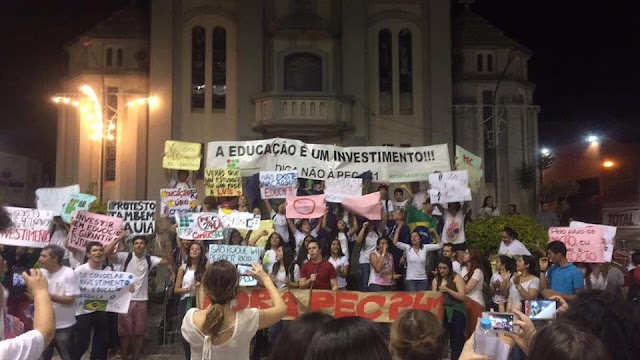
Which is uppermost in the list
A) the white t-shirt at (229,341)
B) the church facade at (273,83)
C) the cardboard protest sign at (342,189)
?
the church facade at (273,83)

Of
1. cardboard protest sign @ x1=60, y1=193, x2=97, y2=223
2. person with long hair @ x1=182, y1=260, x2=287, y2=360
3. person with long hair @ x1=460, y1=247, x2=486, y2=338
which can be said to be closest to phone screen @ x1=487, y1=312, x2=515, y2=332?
person with long hair @ x1=182, y1=260, x2=287, y2=360

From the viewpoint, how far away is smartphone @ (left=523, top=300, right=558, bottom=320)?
4.87 metres

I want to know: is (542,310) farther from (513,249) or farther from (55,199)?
(55,199)

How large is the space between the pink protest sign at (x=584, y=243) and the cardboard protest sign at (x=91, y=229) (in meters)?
6.68

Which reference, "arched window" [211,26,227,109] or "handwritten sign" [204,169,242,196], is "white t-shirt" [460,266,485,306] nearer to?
"handwritten sign" [204,169,242,196]

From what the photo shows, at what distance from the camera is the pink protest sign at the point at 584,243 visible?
30.0 ft

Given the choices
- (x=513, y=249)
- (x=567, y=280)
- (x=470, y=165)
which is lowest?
(x=567, y=280)

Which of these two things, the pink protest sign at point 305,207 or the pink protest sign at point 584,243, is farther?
the pink protest sign at point 305,207

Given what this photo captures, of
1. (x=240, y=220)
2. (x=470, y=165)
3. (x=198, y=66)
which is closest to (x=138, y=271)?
(x=240, y=220)

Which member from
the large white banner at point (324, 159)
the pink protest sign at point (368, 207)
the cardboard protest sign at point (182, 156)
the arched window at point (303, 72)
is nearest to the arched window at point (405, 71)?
the arched window at point (303, 72)

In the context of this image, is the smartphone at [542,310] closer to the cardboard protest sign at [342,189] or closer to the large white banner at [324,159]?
the cardboard protest sign at [342,189]

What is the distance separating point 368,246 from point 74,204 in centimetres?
500

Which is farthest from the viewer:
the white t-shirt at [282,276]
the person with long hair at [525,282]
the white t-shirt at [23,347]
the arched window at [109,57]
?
the arched window at [109,57]

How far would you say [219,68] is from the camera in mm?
24125
